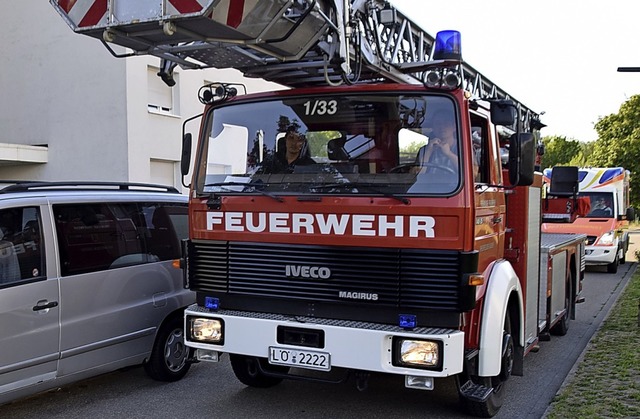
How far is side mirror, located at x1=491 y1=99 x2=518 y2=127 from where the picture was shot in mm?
4883

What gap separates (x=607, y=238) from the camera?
15.3 metres

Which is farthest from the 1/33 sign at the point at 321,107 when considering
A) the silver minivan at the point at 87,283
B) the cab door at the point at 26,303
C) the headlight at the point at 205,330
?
the cab door at the point at 26,303

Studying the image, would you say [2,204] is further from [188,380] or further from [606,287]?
[606,287]

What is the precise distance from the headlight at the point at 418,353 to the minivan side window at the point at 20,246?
2.74 m

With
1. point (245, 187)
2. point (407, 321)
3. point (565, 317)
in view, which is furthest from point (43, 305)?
point (565, 317)

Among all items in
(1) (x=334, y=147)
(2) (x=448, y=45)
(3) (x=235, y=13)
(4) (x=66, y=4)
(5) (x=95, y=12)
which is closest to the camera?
(3) (x=235, y=13)

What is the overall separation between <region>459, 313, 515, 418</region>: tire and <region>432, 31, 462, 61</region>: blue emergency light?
210 cm

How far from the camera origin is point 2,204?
484 centimetres

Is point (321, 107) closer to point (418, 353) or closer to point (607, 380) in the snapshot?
point (418, 353)

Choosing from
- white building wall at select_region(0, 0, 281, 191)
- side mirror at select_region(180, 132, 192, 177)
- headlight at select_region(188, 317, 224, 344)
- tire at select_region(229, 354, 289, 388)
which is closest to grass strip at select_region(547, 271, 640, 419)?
tire at select_region(229, 354, 289, 388)

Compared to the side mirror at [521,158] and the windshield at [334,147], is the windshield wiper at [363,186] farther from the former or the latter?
the side mirror at [521,158]

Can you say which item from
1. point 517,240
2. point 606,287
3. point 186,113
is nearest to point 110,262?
point 517,240

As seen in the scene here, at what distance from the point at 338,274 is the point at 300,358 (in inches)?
24.8

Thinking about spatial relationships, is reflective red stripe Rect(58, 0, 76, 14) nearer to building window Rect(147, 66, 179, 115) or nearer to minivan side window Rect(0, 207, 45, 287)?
minivan side window Rect(0, 207, 45, 287)
